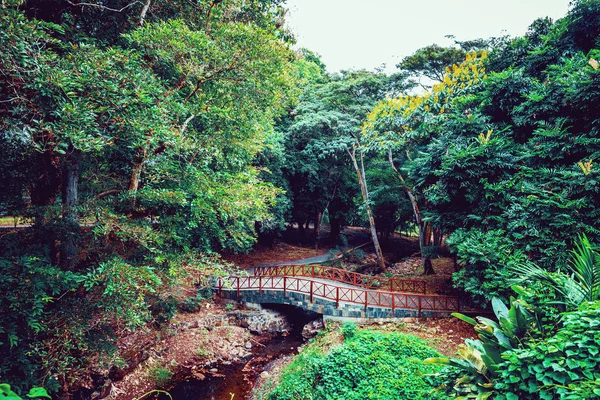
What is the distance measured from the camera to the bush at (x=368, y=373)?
6.21 metres

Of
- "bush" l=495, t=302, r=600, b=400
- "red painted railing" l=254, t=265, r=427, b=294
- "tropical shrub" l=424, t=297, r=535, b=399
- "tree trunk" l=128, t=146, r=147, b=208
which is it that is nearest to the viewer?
"bush" l=495, t=302, r=600, b=400

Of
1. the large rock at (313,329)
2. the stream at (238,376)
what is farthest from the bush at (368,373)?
the large rock at (313,329)

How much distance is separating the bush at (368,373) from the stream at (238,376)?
190 cm

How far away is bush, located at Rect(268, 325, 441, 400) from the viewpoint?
6.21m

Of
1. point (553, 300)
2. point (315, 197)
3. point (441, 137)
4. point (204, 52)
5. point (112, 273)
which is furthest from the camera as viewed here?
point (315, 197)

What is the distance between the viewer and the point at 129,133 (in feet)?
19.4

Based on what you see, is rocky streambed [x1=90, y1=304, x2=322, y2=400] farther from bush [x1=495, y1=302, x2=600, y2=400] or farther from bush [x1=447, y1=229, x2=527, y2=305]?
bush [x1=495, y1=302, x2=600, y2=400]

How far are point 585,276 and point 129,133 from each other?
801 centimetres

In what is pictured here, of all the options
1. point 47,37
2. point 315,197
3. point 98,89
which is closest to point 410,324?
point 98,89

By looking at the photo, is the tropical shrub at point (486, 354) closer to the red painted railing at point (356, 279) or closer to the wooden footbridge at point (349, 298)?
the wooden footbridge at point (349, 298)

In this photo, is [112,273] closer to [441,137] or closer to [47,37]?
[47,37]

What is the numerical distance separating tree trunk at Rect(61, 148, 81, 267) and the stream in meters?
4.91

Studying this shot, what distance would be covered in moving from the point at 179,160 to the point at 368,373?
263 inches

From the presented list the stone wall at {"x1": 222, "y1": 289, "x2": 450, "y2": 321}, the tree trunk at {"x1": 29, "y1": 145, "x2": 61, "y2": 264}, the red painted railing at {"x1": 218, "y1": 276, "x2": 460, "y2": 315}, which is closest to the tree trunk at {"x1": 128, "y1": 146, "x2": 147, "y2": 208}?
the tree trunk at {"x1": 29, "y1": 145, "x2": 61, "y2": 264}
